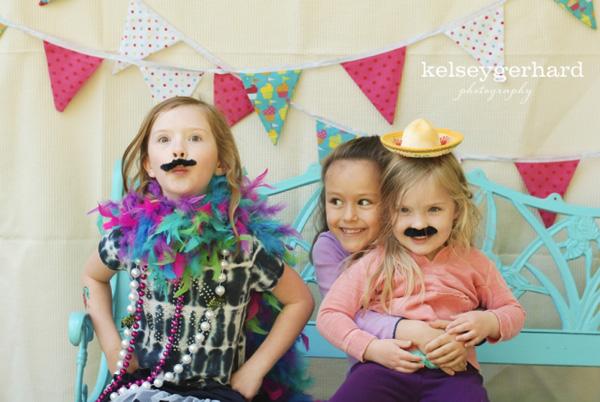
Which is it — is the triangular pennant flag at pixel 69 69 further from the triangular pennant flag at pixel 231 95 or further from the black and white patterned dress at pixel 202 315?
the black and white patterned dress at pixel 202 315

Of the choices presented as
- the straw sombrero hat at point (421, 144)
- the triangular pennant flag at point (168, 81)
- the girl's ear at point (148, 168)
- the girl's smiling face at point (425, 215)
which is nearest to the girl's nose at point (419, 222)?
the girl's smiling face at point (425, 215)

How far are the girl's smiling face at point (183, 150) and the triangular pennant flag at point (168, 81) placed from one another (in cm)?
51

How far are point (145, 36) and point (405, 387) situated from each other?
132 cm

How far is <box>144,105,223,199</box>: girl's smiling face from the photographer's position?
1.81 metres

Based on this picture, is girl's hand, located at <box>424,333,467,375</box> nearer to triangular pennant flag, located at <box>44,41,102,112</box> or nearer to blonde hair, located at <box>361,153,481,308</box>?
blonde hair, located at <box>361,153,481,308</box>

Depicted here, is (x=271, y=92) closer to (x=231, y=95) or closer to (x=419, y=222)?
(x=231, y=95)

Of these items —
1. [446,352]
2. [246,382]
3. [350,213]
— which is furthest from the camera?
[350,213]

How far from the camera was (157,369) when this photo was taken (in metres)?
1.80

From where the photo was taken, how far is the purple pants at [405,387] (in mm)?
1727

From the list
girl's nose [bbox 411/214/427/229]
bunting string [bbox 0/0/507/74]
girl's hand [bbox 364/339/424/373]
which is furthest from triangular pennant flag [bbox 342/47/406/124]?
girl's hand [bbox 364/339/424/373]

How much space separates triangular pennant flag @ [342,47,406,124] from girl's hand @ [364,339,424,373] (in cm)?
85

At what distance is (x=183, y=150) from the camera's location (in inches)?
71.1

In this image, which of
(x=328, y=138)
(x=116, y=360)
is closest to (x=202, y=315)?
(x=116, y=360)

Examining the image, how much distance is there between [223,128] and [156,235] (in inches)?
12.5
